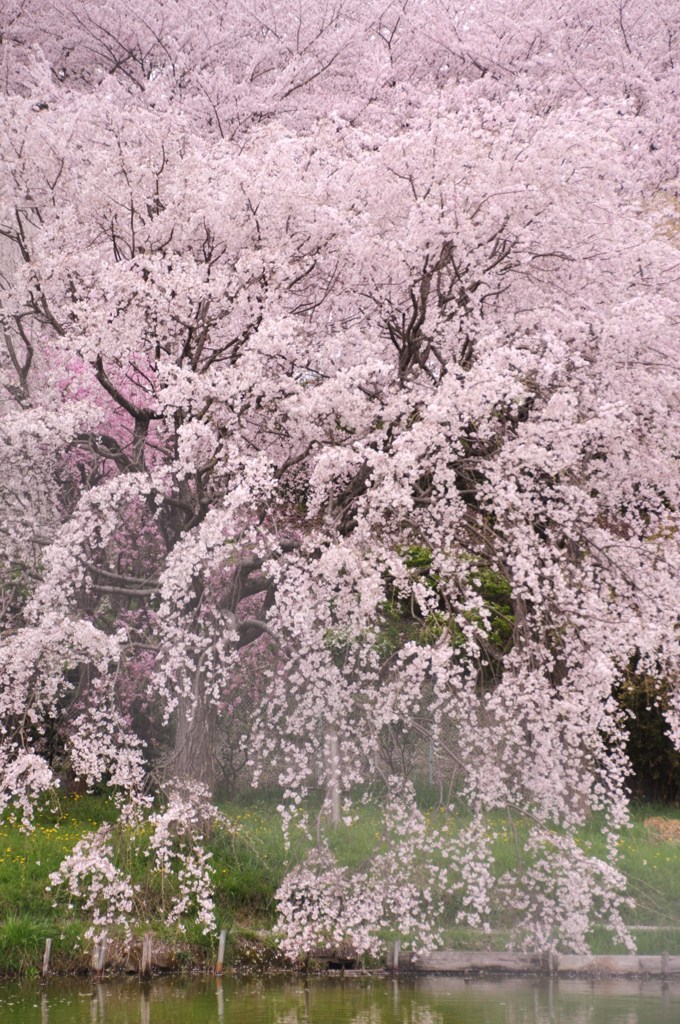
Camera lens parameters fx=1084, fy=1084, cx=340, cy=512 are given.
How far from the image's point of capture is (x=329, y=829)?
1338cm

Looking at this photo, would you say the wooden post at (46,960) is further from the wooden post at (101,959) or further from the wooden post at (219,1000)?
the wooden post at (219,1000)

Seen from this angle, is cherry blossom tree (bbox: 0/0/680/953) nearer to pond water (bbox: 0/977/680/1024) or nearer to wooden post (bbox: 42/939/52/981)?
pond water (bbox: 0/977/680/1024)

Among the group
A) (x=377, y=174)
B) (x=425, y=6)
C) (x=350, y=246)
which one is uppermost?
(x=425, y=6)

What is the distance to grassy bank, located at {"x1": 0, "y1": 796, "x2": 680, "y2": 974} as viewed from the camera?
1152 cm

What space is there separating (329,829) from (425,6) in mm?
16116

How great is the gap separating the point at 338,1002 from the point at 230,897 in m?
2.14

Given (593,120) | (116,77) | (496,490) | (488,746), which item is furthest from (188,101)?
(488,746)

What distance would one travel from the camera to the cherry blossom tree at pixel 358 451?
10445mm

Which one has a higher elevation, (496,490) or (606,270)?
(606,270)

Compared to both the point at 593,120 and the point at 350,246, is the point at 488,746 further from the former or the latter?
the point at 593,120

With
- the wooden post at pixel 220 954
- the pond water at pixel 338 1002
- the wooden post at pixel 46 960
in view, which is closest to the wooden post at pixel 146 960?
the pond water at pixel 338 1002

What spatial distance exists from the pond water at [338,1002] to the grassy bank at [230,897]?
0.34 meters

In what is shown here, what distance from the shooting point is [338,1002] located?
34.8 ft

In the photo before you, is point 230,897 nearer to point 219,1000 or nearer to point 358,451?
point 219,1000
